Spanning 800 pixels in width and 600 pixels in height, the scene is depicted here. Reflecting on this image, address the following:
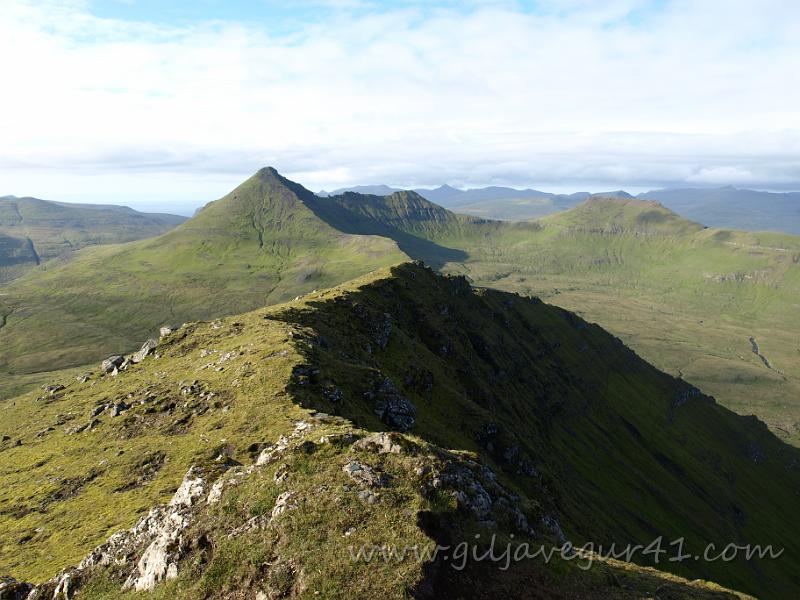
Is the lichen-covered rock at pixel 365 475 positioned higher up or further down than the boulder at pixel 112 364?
higher up

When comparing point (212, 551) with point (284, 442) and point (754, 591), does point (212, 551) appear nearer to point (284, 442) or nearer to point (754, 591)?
point (284, 442)

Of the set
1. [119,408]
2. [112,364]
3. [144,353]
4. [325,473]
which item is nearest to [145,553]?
[325,473]

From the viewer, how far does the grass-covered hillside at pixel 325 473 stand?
29016 mm

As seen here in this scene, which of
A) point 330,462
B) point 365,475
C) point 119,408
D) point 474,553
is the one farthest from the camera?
point 119,408

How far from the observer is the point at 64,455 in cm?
6462

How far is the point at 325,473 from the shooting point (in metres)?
33.7

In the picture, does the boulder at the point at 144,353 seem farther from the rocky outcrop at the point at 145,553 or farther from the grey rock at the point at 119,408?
the rocky outcrop at the point at 145,553

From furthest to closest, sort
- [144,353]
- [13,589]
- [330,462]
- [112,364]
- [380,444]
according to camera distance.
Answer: [112,364]
[144,353]
[380,444]
[330,462]
[13,589]

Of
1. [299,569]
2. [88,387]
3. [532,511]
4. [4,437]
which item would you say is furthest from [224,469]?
[88,387]

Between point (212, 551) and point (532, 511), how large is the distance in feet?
98.1

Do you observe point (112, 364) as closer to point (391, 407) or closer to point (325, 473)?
point (391, 407)

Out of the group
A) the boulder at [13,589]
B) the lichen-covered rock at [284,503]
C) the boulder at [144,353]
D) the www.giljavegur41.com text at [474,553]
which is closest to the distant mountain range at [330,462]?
Result: the lichen-covered rock at [284,503]

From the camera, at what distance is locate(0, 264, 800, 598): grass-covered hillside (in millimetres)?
29016

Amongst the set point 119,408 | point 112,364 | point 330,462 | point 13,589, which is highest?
point 330,462
